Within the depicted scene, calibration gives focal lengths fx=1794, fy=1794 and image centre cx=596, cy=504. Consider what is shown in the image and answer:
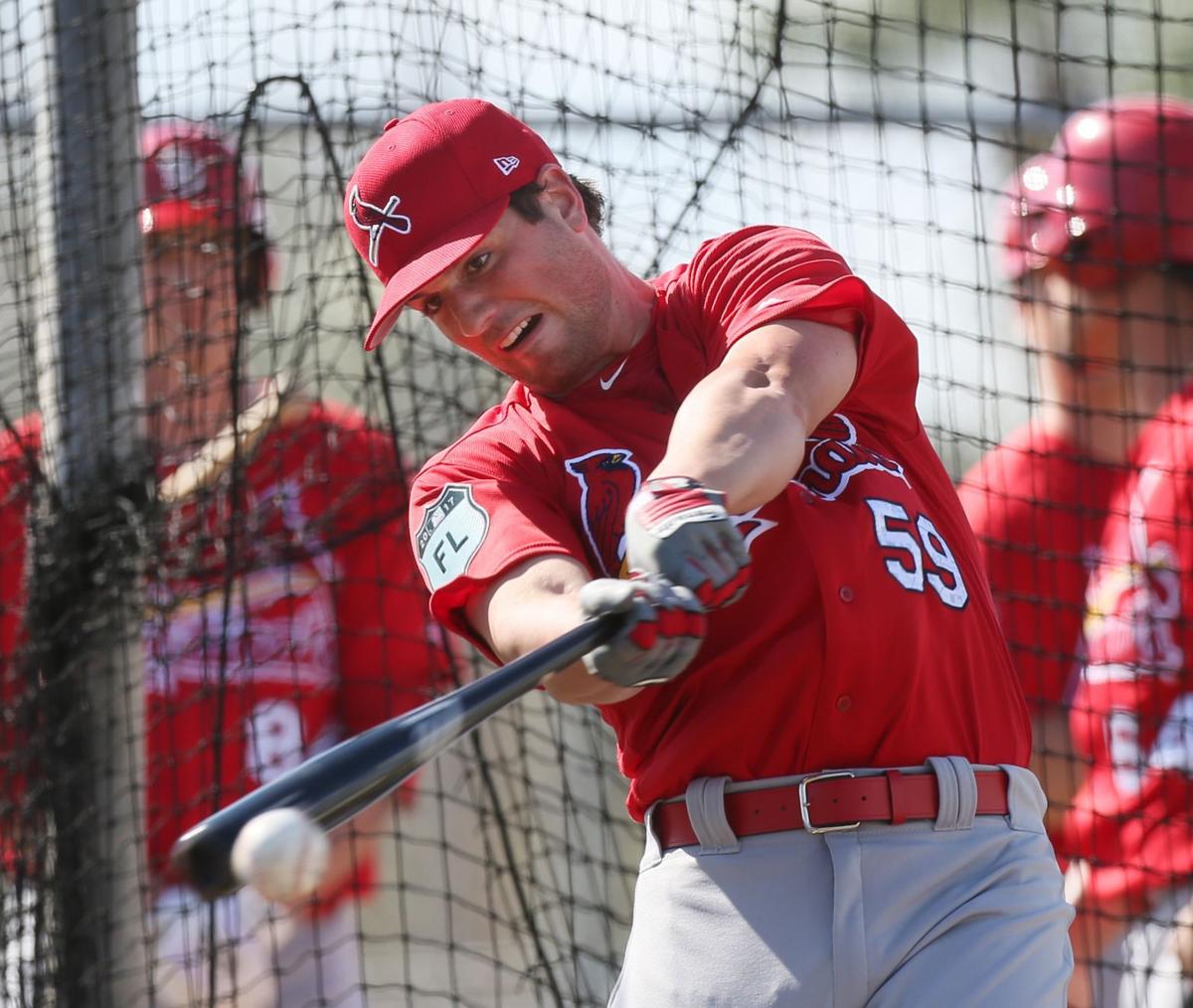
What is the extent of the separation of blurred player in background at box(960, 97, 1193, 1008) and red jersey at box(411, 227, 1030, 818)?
59.1 inches

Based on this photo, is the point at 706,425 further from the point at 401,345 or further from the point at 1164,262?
the point at 401,345

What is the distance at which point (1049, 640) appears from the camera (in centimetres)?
414

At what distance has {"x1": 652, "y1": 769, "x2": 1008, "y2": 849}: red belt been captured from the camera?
216 centimetres

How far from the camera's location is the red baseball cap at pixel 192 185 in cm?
430

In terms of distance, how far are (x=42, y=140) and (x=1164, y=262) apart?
8.72ft

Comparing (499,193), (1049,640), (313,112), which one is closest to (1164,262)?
(1049,640)

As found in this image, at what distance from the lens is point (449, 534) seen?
229 cm

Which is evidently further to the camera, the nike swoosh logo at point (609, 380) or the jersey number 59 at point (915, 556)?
the nike swoosh logo at point (609, 380)

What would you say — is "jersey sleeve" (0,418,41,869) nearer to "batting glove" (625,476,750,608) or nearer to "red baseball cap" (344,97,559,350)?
"red baseball cap" (344,97,559,350)

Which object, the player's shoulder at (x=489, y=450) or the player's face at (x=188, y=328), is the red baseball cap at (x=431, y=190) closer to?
the player's shoulder at (x=489, y=450)

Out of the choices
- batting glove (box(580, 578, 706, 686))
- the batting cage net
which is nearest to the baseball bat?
batting glove (box(580, 578, 706, 686))

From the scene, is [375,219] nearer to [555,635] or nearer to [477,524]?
[477,524]

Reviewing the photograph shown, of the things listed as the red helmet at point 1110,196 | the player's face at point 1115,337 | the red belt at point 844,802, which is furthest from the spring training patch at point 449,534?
the red helmet at point 1110,196

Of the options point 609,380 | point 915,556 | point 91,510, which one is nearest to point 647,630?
point 915,556
